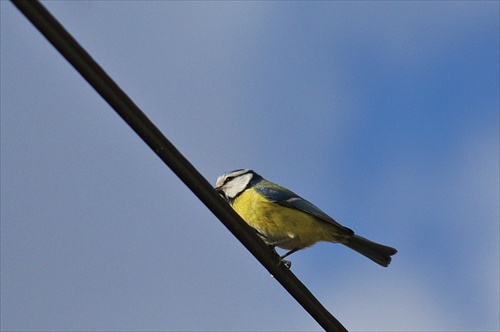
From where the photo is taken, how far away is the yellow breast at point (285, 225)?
6.82 metres

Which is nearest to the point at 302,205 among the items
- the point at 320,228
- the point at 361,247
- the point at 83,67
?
the point at 320,228

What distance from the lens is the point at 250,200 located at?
702 cm

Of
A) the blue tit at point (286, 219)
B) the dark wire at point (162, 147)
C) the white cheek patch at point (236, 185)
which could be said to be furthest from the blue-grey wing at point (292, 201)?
the dark wire at point (162, 147)

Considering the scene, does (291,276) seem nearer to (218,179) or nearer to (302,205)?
(302,205)

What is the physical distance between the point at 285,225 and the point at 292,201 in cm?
23

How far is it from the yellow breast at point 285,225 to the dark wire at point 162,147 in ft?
6.91

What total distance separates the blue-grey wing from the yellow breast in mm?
34

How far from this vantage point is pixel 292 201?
22.8 ft

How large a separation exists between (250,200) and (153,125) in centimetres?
342

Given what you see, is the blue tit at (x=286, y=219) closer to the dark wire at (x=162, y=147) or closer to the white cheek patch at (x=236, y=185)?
the white cheek patch at (x=236, y=185)

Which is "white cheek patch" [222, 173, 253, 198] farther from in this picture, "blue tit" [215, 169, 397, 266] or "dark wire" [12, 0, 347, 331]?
"dark wire" [12, 0, 347, 331]

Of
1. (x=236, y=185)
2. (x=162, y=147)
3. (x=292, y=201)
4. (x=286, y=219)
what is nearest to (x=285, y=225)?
(x=286, y=219)

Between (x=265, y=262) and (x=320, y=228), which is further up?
(x=320, y=228)

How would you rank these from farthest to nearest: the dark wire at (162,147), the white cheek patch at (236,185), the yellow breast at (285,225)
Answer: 1. the white cheek patch at (236,185)
2. the yellow breast at (285,225)
3. the dark wire at (162,147)
